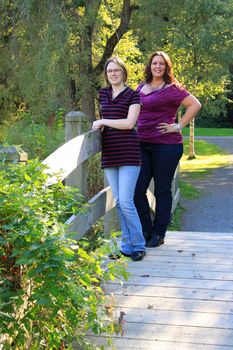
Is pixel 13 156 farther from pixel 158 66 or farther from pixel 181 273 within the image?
pixel 158 66

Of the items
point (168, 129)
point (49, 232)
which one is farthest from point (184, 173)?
point (49, 232)

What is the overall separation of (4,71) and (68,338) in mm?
12857

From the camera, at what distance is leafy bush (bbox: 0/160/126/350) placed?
2.29 metres

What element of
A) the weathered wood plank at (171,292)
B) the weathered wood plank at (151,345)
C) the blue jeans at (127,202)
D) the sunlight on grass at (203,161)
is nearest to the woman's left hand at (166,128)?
the blue jeans at (127,202)

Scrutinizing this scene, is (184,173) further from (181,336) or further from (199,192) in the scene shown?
(181,336)

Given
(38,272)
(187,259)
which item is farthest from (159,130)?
(38,272)

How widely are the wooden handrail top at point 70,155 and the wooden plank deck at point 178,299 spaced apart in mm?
940

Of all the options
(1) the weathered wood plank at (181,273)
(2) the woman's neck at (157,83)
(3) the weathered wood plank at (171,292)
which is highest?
(2) the woman's neck at (157,83)

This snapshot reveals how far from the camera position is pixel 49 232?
236cm

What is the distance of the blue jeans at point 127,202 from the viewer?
4.46m

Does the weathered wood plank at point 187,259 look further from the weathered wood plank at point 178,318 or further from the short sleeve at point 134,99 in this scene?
the short sleeve at point 134,99

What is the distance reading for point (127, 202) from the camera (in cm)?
450

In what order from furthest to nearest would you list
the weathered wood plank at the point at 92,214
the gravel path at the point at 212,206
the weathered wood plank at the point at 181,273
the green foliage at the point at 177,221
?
the gravel path at the point at 212,206 → the green foliage at the point at 177,221 → the weathered wood plank at the point at 181,273 → the weathered wood plank at the point at 92,214

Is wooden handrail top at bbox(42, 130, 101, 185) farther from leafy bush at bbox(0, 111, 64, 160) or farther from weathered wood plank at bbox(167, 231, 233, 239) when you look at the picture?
leafy bush at bbox(0, 111, 64, 160)
